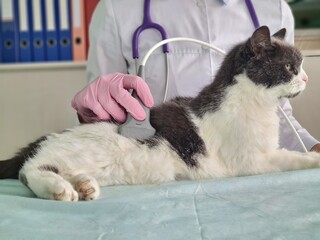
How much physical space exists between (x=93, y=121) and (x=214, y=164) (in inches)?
10.6

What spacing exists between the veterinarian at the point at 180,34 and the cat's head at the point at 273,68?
0.97 feet

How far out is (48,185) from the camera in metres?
0.66

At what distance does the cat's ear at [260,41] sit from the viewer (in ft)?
2.69

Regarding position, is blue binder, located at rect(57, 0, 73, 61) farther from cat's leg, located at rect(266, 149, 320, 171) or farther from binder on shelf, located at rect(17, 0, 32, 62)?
cat's leg, located at rect(266, 149, 320, 171)

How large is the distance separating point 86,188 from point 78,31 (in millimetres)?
1083

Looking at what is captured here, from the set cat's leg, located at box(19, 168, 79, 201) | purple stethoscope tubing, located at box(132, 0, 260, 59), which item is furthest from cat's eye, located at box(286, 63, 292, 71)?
cat's leg, located at box(19, 168, 79, 201)

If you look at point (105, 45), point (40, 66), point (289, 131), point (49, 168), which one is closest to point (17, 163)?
point (49, 168)

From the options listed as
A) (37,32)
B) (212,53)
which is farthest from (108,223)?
(37,32)

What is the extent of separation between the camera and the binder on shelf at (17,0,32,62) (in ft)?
5.26

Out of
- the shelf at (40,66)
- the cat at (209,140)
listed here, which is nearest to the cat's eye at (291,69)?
the cat at (209,140)

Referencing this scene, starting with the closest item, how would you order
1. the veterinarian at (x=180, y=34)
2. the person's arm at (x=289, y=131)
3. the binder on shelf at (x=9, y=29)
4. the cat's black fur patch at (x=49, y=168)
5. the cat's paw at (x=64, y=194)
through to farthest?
1. the cat's paw at (x=64, y=194)
2. the cat's black fur patch at (x=49, y=168)
3. the person's arm at (x=289, y=131)
4. the veterinarian at (x=180, y=34)
5. the binder on shelf at (x=9, y=29)

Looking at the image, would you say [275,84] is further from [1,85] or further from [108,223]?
[1,85]

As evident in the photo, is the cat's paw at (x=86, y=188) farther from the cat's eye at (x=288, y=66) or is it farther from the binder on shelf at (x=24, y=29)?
the binder on shelf at (x=24, y=29)

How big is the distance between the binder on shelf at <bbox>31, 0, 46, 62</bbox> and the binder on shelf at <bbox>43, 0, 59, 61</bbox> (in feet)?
0.05
